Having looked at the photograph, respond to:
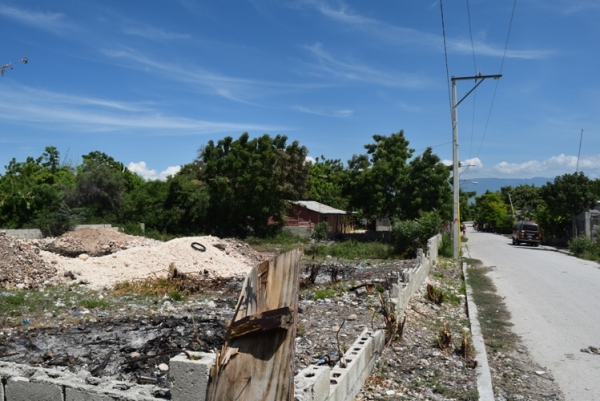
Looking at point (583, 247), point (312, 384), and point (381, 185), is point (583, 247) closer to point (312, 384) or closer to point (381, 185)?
point (381, 185)

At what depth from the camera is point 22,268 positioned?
16.3 metres

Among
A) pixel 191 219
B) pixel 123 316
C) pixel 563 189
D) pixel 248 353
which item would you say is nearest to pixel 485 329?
pixel 123 316

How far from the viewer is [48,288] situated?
14.9 meters

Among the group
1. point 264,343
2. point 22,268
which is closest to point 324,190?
point 22,268

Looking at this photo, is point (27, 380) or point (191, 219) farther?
point (191, 219)

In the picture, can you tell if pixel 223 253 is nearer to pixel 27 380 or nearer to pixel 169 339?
pixel 169 339

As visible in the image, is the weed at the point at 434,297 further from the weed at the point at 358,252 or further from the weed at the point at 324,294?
the weed at the point at 358,252

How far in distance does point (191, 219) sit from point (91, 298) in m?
25.0

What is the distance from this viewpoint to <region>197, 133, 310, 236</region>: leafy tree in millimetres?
38219

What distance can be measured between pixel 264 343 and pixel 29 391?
268cm

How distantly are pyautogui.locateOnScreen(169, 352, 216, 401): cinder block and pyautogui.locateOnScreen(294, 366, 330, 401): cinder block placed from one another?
0.70 metres

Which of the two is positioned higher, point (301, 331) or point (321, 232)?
point (321, 232)

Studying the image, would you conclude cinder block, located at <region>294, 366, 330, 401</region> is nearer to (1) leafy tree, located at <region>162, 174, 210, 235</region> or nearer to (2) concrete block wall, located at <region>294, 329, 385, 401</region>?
(2) concrete block wall, located at <region>294, 329, 385, 401</region>

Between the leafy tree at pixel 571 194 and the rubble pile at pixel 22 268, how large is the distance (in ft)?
99.8
